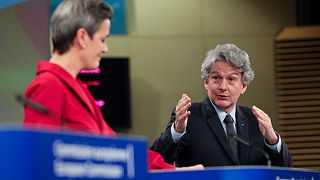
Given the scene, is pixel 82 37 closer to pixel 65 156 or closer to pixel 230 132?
pixel 65 156

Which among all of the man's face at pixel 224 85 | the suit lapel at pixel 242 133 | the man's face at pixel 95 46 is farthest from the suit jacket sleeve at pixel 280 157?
the man's face at pixel 95 46

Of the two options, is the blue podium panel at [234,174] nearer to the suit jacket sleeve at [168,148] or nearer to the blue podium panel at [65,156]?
the blue podium panel at [65,156]

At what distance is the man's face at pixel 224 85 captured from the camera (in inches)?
213

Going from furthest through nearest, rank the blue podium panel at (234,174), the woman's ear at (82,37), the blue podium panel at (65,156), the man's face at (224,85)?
the man's face at (224,85) → the blue podium panel at (234,174) → the woman's ear at (82,37) → the blue podium panel at (65,156)

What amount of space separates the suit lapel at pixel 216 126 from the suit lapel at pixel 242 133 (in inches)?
2.4

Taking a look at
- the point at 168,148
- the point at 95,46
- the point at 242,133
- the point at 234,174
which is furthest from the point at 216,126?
the point at 95,46

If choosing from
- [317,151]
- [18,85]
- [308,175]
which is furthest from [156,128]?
[308,175]

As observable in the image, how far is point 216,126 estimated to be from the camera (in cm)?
534

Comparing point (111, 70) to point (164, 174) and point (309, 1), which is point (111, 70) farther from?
Result: point (164, 174)

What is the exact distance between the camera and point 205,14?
33.7ft

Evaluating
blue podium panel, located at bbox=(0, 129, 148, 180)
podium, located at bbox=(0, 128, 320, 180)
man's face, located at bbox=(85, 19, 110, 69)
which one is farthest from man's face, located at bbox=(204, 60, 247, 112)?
blue podium panel, located at bbox=(0, 129, 148, 180)

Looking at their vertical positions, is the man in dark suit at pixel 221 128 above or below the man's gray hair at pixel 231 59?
below

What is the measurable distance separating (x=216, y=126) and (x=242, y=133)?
0.15 m

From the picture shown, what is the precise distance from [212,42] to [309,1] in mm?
1239
